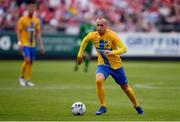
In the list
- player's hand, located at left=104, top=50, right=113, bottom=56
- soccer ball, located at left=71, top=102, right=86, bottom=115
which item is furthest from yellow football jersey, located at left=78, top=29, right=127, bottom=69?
soccer ball, located at left=71, top=102, right=86, bottom=115

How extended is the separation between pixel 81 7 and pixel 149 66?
5.31 m

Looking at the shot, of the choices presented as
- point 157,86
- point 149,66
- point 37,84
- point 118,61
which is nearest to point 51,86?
point 37,84

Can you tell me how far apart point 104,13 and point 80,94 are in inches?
661

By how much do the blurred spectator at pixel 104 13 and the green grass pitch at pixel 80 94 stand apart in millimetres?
4204

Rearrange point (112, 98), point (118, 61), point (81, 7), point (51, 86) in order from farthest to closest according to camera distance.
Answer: point (81, 7) < point (51, 86) < point (112, 98) < point (118, 61)

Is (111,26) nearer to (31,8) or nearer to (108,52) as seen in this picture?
(31,8)

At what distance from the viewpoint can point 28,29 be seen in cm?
2233

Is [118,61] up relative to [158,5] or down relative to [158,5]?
up

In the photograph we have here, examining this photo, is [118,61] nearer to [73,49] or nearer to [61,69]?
[61,69]

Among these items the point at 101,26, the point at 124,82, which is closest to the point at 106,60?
the point at 124,82

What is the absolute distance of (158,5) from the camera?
35875 mm

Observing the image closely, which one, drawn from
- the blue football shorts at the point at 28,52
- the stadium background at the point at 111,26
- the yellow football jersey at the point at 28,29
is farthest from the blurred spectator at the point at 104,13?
the blue football shorts at the point at 28,52

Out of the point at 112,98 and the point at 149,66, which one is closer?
the point at 112,98

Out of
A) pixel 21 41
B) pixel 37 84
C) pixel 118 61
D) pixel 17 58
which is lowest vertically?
pixel 17 58
